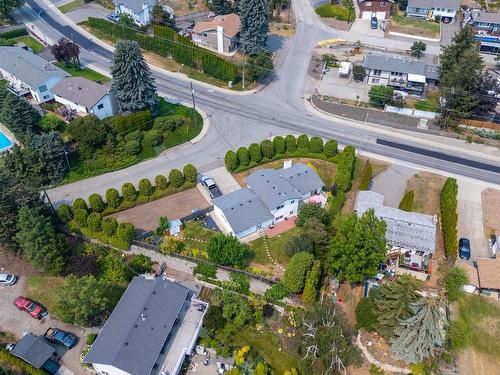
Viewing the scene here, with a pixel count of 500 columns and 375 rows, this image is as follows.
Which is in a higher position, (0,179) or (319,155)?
(0,179)

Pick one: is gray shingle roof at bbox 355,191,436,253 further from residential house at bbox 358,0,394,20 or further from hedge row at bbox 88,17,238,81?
residential house at bbox 358,0,394,20

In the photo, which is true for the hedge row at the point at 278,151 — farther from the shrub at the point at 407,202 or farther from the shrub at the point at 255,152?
the shrub at the point at 407,202

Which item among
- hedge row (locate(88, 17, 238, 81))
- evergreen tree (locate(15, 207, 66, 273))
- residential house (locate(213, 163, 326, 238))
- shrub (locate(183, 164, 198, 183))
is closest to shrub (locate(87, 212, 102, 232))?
evergreen tree (locate(15, 207, 66, 273))

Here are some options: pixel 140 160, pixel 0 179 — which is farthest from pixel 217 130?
pixel 0 179

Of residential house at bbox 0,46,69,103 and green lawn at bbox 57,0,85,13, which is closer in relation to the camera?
residential house at bbox 0,46,69,103

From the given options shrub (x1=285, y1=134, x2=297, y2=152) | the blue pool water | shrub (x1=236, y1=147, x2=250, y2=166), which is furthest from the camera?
the blue pool water

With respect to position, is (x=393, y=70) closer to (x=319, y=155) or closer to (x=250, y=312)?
(x=319, y=155)

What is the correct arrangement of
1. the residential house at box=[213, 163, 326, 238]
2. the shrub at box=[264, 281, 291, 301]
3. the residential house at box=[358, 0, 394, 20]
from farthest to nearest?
the residential house at box=[358, 0, 394, 20], the residential house at box=[213, 163, 326, 238], the shrub at box=[264, 281, 291, 301]
